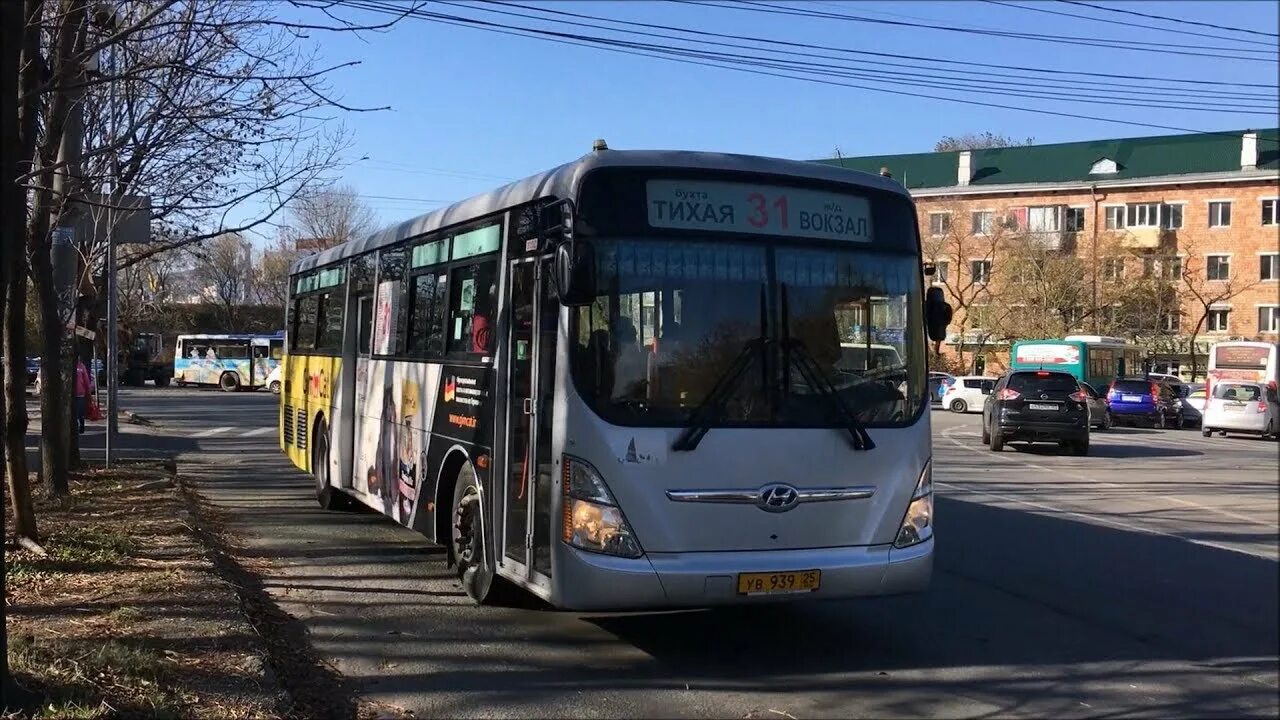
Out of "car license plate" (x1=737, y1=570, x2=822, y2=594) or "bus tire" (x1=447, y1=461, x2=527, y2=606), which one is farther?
"bus tire" (x1=447, y1=461, x2=527, y2=606)

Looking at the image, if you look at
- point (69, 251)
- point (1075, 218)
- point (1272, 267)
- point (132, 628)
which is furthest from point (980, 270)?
point (1272, 267)

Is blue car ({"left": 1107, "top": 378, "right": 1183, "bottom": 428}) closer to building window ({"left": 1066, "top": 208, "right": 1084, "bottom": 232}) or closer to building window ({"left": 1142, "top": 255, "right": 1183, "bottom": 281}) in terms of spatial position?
building window ({"left": 1142, "top": 255, "right": 1183, "bottom": 281})

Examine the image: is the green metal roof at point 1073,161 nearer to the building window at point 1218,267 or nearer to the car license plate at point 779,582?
the building window at point 1218,267

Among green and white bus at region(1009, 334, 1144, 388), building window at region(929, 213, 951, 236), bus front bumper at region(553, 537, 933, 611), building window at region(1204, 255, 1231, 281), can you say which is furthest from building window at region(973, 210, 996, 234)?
bus front bumper at region(553, 537, 933, 611)

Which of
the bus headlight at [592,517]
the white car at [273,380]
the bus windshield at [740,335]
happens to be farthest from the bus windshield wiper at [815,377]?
the white car at [273,380]

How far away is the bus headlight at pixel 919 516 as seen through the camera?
269 inches

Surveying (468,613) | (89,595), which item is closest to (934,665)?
(468,613)

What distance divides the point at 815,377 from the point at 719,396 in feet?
2.14

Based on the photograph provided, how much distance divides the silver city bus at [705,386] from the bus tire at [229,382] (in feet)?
170

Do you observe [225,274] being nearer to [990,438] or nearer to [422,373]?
[990,438]

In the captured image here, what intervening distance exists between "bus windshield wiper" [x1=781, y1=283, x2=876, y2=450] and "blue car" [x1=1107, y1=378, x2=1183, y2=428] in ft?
116

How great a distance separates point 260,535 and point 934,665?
7.54 m

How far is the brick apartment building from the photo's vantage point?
193 feet

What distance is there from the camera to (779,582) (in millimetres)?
6414
